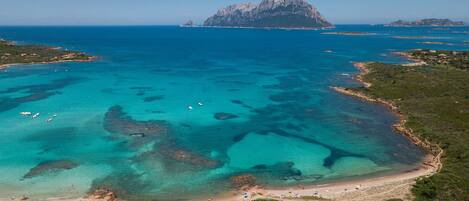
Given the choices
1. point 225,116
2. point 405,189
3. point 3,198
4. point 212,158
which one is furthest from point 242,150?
point 3,198

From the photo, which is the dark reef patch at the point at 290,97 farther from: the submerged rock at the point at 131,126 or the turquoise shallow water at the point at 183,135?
the submerged rock at the point at 131,126

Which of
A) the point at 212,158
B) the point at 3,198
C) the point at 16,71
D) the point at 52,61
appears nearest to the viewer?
the point at 3,198

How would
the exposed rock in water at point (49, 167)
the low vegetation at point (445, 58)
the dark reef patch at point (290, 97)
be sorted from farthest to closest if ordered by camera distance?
the low vegetation at point (445, 58)
the dark reef patch at point (290, 97)
the exposed rock in water at point (49, 167)

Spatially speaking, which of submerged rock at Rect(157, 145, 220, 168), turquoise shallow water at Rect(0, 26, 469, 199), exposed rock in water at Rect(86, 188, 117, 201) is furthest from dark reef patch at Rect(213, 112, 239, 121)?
exposed rock in water at Rect(86, 188, 117, 201)

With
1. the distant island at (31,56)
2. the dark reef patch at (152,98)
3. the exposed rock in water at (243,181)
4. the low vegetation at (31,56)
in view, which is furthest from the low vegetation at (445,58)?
the low vegetation at (31,56)

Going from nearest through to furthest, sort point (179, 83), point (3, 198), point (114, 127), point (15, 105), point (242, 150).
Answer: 1. point (3, 198)
2. point (242, 150)
3. point (114, 127)
4. point (15, 105)
5. point (179, 83)


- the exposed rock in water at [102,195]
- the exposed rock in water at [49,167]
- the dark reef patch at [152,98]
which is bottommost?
the exposed rock in water at [102,195]

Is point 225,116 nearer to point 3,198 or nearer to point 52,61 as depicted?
point 3,198
